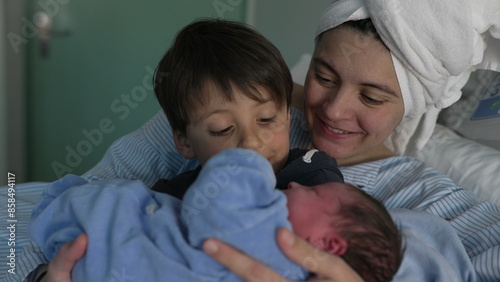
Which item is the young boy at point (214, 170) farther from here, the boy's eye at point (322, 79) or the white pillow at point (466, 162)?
the white pillow at point (466, 162)

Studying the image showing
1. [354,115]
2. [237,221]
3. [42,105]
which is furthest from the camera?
[42,105]

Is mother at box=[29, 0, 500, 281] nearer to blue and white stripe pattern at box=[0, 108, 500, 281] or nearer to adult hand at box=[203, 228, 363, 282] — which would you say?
blue and white stripe pattern at box=[0, 108, 500, 281]

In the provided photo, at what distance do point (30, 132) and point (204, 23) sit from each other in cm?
182

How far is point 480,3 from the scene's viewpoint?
1342mm

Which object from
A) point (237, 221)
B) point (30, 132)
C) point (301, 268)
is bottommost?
point (30, 132)

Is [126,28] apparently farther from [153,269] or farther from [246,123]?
[153,269]

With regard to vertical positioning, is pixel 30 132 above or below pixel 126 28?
below

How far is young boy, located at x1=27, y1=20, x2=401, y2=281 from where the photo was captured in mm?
780

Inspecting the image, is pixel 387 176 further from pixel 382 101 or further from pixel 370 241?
pixel 370 241

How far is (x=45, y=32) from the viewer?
2.45m

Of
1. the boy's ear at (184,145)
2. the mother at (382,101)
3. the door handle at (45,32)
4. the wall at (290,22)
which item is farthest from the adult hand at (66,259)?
the wall at (290,22)

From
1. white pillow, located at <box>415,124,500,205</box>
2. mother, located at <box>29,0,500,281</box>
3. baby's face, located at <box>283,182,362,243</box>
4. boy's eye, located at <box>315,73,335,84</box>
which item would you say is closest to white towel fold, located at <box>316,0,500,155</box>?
mother, located at <box>29,0,500,281</box>

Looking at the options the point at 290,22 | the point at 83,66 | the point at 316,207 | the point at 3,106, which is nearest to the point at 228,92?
the point at 316,207

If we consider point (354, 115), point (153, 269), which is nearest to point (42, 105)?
point (354, 115)
